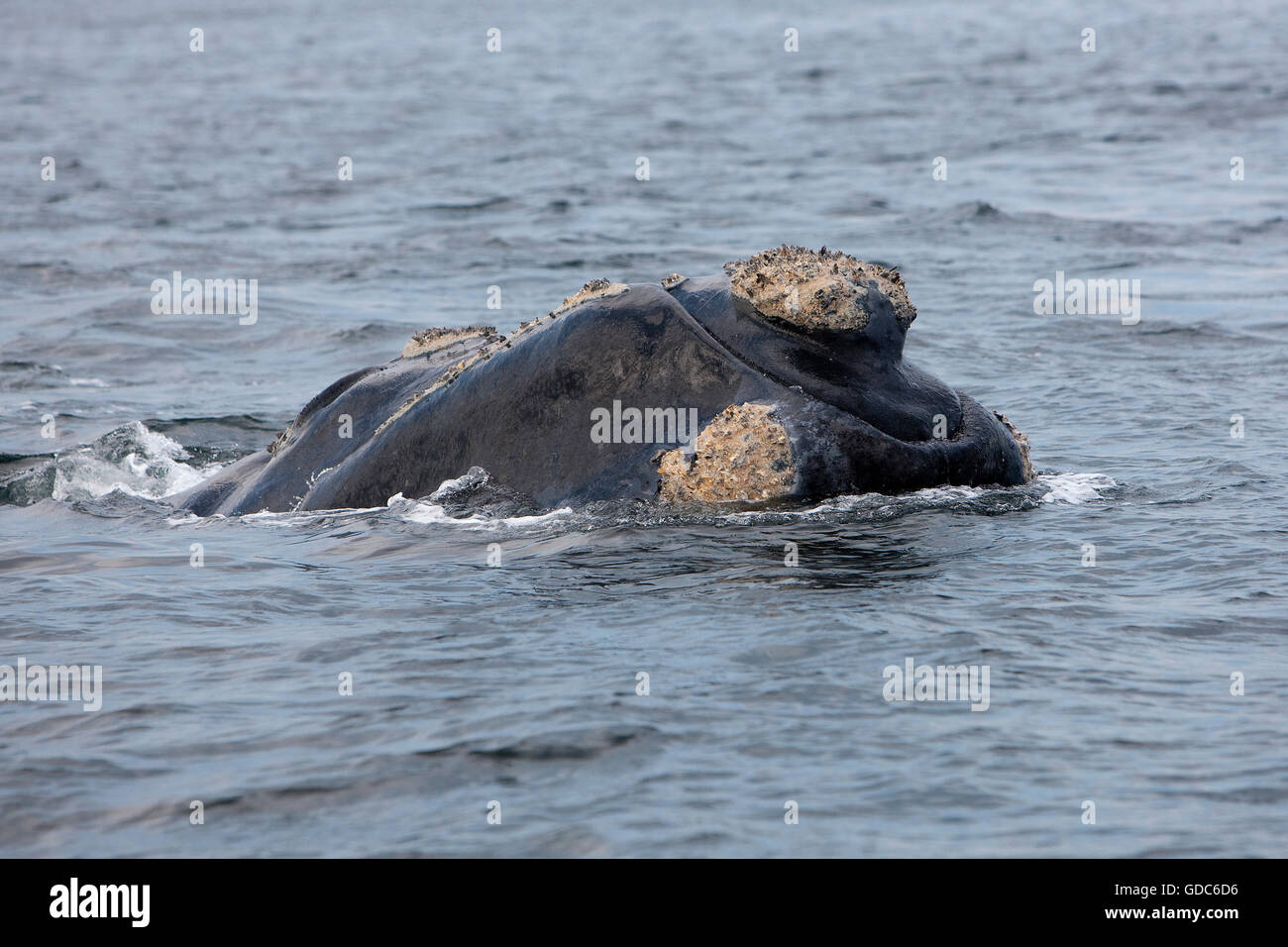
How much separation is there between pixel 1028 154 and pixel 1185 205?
5022 millimetres

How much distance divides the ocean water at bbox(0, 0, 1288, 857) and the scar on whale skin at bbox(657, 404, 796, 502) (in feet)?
0.43

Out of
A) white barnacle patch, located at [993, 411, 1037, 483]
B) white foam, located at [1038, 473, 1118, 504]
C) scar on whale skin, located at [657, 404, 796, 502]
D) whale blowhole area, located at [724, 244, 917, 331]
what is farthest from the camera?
white foam, located at [1038, 473, 1118, 504]

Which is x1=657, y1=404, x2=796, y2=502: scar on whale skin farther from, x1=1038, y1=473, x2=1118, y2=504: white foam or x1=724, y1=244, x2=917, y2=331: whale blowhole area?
x1=1038, y1=473, x2=1118, y2=504: white foam

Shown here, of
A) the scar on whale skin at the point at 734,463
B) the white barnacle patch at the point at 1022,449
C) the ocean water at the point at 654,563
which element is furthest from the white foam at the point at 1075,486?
the scar on whale skin at the point at 734,463

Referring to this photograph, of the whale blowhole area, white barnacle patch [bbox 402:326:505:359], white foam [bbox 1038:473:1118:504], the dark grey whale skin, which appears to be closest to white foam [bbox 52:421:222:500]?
white barnacle patch [bbox 402:326:505:359]

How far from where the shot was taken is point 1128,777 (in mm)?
5086

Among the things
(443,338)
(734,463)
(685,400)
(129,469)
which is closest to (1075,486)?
(734,463)

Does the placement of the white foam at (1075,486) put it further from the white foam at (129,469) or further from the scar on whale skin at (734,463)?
the white foam at (129,469)

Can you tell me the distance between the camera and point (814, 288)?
7.42 metres

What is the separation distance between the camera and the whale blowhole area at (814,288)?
7406mm

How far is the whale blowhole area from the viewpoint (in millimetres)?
7406

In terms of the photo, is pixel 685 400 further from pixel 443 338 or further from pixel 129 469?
pixel 129 469

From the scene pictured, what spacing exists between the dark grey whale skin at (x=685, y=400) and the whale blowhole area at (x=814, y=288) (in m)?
0.07
